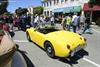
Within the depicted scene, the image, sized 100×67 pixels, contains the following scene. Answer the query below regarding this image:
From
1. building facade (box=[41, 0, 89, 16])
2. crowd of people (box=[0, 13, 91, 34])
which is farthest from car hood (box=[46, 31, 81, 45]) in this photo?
building facade (box=[41, 0, 89, 16])

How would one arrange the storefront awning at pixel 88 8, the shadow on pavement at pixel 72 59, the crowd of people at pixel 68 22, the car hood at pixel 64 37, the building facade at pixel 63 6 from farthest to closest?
1. the building facade at pixel 63 6
2. the storefront awning at pixel 88 8
3. the crowd of people at pixel 68 22
4. the shadow on pavement at pixel 72 59
5. the car hood at pixel 64 37

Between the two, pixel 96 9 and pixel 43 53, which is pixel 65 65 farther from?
pixel 96 9

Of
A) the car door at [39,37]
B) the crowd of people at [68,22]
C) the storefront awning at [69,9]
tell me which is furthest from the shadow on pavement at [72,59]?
the storefront awning at [69,9]

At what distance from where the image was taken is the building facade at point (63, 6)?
43.7 metres

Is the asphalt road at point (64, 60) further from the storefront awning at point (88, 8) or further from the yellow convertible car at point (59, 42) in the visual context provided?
the storefront awning at point (88, 8)

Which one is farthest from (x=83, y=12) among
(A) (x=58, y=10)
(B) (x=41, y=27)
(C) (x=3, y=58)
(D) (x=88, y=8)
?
(C) (x=3, y=58)

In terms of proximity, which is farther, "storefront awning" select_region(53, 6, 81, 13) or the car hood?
"storefront awning" select_region(53, 6, 81, 13)

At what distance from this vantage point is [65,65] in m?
8.59

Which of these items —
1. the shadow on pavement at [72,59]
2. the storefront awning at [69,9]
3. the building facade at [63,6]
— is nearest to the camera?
the shadow on pavement at [72,59]

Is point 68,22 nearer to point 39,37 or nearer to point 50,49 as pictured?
point 39,37

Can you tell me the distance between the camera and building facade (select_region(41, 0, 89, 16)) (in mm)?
43700

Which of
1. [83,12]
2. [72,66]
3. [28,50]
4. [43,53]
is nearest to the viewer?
[72,66]

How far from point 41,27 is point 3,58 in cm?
854

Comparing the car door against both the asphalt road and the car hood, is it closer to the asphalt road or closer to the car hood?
the car hood
